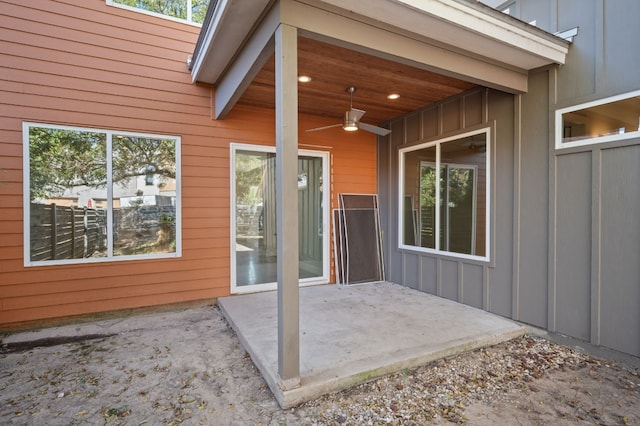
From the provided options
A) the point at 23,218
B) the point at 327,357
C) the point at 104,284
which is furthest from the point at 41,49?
the point at 327,357

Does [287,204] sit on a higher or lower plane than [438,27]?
lower

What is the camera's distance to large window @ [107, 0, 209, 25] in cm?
391

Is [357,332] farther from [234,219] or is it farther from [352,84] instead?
[352,84]

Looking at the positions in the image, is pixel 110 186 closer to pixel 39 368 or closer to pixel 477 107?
pixel 39 368

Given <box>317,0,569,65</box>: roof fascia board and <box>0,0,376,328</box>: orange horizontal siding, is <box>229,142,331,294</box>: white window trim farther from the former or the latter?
<box>317,0,569,65</box>: roof fascia board

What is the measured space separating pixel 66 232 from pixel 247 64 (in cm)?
280

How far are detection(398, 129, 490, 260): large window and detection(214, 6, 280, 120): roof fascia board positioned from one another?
281 cm

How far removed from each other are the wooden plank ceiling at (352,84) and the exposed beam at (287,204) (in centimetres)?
69

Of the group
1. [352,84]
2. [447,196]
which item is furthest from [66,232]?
[447,196]

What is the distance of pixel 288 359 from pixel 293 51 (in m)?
2.18

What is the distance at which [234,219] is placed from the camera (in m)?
4.54

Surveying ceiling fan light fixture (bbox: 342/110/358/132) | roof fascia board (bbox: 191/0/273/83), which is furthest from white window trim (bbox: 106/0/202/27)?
ceiling fan light fixture (bbox: 342/110/358/132)

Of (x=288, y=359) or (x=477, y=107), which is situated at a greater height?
(x=477, y=107)

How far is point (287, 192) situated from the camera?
7.41 feet
